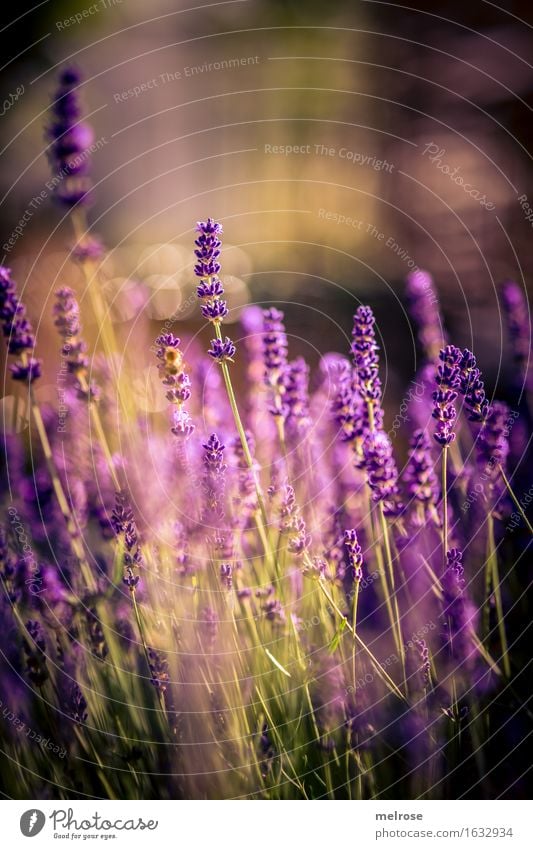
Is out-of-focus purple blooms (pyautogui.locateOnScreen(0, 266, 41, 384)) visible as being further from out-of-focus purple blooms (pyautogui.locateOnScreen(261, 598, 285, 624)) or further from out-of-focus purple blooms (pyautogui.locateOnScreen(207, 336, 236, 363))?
out-of-focus purple blooms (pyautogui.locateOnScreen(261, 598, 285, 624))

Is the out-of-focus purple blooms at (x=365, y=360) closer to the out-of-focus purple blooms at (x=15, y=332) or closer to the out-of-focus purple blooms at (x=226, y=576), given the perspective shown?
the out-of-focus purple blooms at (x=226, y=576)

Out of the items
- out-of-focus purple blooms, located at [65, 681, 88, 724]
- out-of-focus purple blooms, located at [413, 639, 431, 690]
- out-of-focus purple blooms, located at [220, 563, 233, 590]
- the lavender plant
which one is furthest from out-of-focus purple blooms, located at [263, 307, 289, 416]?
out-of-focus purple blooms, located at [65, 681, 88, 724]

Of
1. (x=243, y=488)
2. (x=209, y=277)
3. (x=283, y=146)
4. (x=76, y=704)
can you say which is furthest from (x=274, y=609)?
(x=283, y=146)

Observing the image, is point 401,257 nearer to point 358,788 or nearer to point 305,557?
point 305,557

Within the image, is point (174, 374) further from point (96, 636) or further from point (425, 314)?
point (425, 314)

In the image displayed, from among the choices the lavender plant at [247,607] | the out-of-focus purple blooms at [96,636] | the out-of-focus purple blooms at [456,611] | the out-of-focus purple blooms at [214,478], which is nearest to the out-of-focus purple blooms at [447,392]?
the lavender plant at [247,607]
